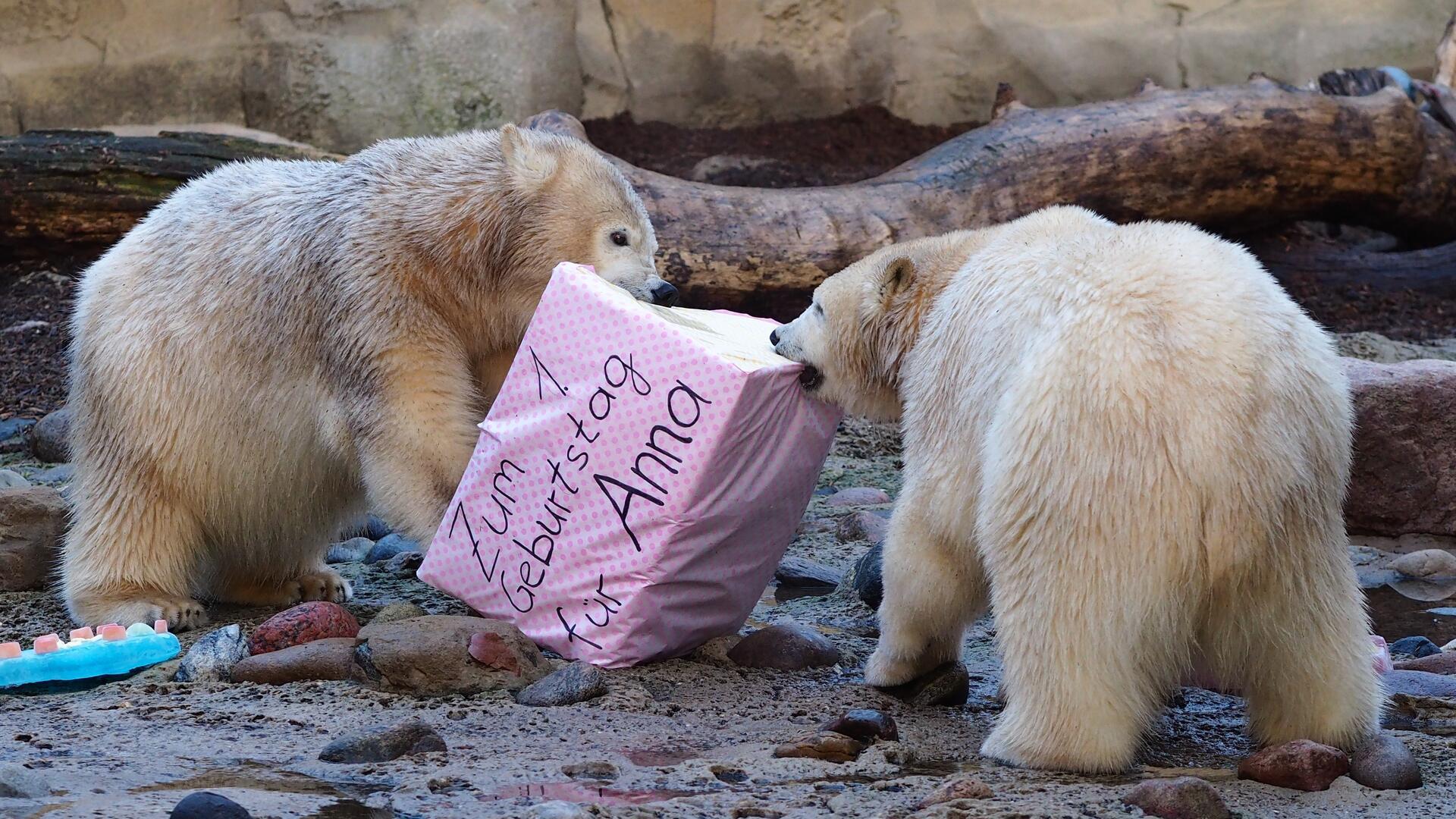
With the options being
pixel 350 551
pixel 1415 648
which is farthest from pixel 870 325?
pixel 350 551

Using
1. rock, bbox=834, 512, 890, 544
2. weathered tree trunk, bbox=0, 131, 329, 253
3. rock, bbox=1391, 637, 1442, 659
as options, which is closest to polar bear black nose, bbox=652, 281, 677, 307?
rock, bbox=834, 512, 890, 544

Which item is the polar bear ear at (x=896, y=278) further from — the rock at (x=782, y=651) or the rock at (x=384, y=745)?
the rock at (x=384, y=745)

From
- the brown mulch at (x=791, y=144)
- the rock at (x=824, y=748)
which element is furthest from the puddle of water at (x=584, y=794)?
the brown mulch at (x=791, y=144)

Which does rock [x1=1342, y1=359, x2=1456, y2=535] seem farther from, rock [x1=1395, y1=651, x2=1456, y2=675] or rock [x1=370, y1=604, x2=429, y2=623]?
rock [x1=370, y1=604, x2=429, y2=623]

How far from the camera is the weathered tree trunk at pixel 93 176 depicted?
21.5 feet

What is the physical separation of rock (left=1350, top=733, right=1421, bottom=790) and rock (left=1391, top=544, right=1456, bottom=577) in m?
1.90

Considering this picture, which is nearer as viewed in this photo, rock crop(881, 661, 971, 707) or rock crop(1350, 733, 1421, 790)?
rock crop(1350, 733, 1421, 790)

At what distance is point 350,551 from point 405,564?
0.41 metres

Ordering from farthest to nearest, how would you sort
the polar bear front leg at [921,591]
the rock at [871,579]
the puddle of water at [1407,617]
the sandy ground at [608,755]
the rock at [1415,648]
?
the rock at [871,579], the puddle of water at [1407,617], the rock at [1415,648], the polar bear front leg at [921,591], the sandy ground at [608,755]

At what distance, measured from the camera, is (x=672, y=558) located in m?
3.18

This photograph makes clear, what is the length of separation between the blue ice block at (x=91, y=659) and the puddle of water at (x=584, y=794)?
1.38 m

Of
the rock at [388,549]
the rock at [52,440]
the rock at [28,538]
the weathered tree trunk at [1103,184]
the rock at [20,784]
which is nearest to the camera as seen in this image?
the rock at [20,784]

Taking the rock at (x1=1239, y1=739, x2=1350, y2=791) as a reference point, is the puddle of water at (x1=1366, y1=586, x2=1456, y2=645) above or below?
above

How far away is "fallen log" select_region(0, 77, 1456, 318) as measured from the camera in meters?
6.24
